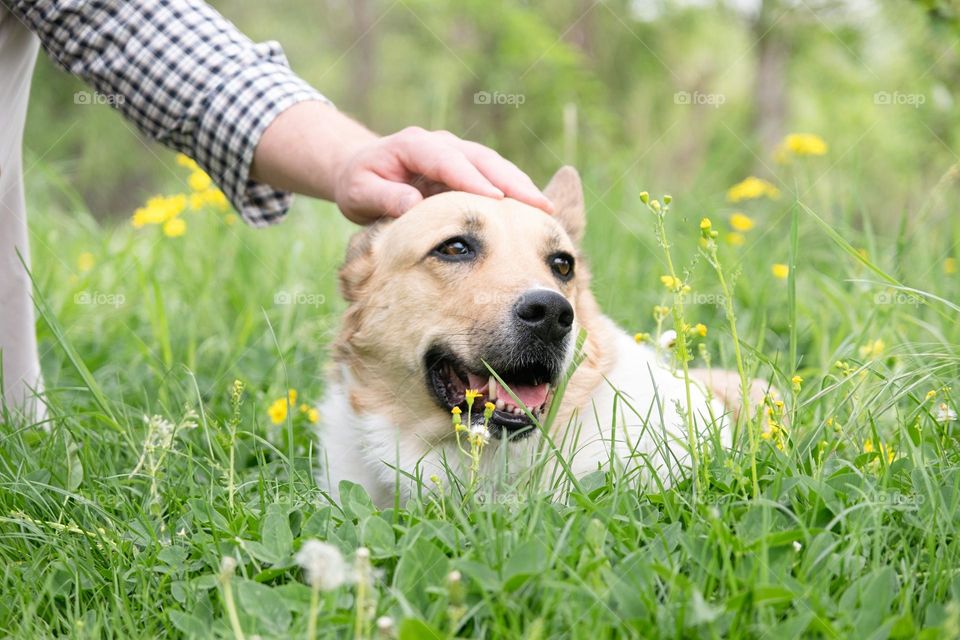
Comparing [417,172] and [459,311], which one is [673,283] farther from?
[417,172]

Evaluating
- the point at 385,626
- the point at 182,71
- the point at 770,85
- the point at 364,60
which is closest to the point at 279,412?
the point at 182,71

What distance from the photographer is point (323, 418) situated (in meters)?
2.80

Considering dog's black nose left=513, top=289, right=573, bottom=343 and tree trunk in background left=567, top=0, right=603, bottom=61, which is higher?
tree trunk in background left=567, top=0, right=603, bottom=61

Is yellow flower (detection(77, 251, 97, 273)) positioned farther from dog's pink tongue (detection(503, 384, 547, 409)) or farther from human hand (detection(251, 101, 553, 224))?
dog's pink tongue (detection(503, 384, 547, 409))

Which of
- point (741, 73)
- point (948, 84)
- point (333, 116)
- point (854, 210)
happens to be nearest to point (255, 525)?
point (333, 116)

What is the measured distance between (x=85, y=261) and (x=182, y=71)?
6.52ft

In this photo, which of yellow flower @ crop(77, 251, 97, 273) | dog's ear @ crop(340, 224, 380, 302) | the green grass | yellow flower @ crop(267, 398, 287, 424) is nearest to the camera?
the green grass

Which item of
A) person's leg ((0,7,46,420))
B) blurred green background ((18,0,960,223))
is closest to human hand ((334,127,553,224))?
person's leg ((0,7,46,420))

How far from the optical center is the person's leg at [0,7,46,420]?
2.60 meters

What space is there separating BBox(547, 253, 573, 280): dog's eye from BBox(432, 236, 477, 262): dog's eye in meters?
0.25

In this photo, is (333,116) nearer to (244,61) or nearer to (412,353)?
(244,61)

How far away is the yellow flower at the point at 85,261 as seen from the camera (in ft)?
14.4

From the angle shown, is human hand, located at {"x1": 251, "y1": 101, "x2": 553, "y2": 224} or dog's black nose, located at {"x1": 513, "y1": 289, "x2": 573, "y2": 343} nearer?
dog's black nose, located at {"x1": 513, "y1": 289, "x2": 573, "y2": 343}

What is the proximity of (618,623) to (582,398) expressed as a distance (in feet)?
3.82
